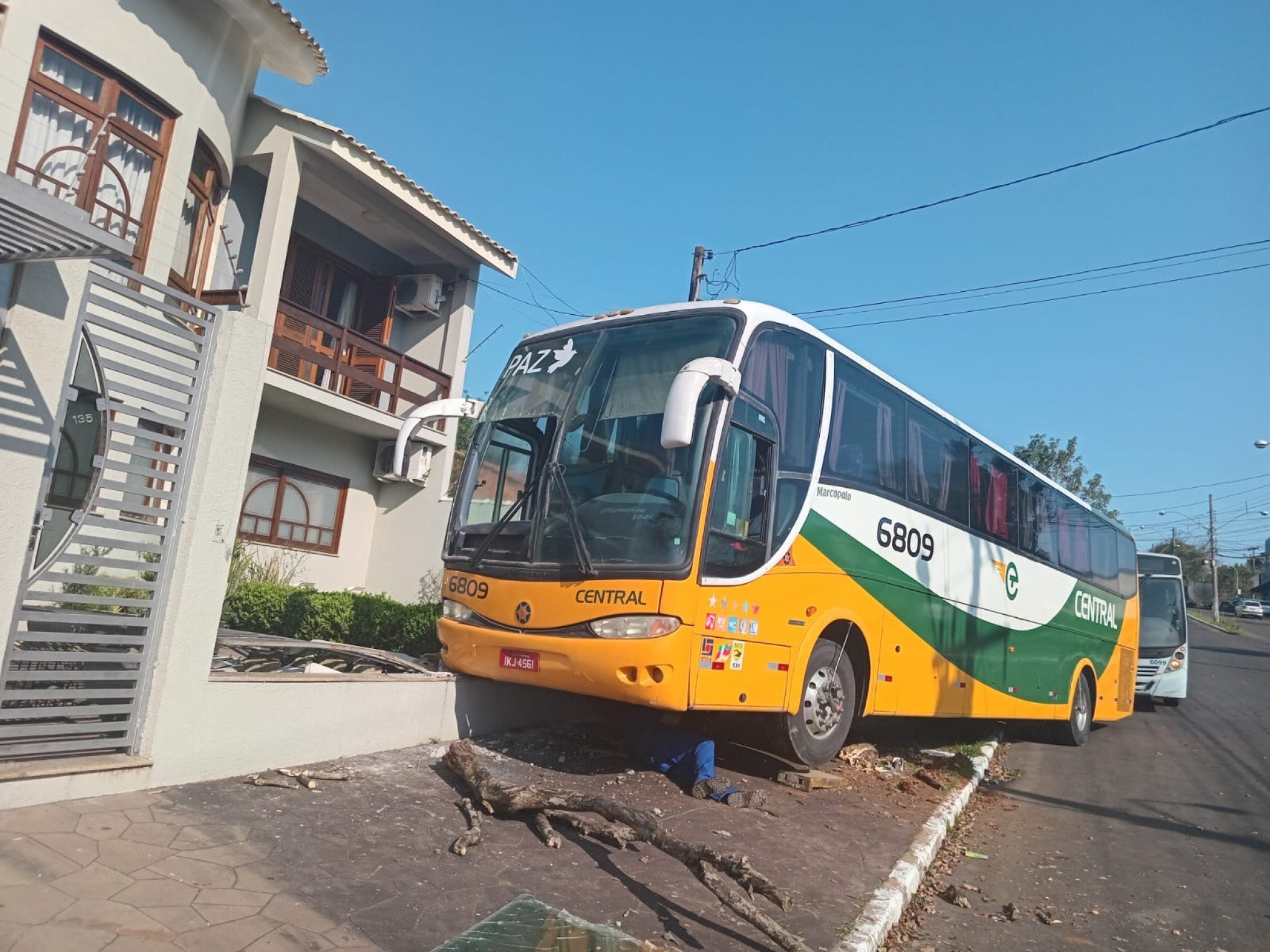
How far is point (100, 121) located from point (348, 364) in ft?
17.0

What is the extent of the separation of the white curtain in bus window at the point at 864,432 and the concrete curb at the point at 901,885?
2733 mm

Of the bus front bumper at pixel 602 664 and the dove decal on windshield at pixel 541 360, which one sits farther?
the dove decal on windshield at pixel 541 360

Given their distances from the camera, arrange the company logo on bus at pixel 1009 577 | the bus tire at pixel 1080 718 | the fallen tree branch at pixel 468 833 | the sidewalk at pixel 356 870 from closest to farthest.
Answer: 1. the sidewalk at pixel 356 870
2. the fallen tree branch at pixel 468 833
3. the company logo on bus at pixel 1009 577
4. the bus tire at pixel 1080 718

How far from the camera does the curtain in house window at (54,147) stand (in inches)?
336

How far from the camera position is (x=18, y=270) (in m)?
4.34

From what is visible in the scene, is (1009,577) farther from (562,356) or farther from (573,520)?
(573,520)

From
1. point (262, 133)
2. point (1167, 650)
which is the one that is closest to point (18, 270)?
point (262, 133)

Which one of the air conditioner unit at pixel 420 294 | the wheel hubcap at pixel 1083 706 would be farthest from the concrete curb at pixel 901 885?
the air conditioner unit at pixel 420 294

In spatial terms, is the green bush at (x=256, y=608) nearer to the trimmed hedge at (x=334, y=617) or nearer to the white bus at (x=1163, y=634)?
the trimmed hedge at (x=334, y=617)

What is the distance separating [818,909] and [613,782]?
86.3 inches

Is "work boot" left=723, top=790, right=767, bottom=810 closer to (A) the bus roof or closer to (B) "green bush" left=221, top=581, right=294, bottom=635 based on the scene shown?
(A) the bus roof

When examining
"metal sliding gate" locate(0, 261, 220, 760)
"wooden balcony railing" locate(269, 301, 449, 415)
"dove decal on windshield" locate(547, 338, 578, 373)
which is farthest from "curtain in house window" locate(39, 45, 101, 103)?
"dove decal on windshield" locate(547, 338, 578, 373)

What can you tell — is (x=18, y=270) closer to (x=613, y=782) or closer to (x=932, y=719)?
(x=613, y=782)

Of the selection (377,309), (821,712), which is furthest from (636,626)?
(377,309)
